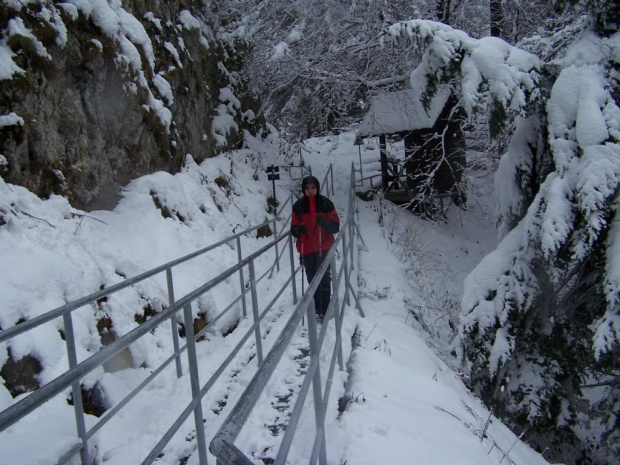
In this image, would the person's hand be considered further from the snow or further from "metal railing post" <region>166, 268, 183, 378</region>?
the snow

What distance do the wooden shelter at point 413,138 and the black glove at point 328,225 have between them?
6.41 meters

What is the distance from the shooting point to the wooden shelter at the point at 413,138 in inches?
483

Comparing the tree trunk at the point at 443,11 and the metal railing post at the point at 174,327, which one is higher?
the tree trunk at the point at 443,11

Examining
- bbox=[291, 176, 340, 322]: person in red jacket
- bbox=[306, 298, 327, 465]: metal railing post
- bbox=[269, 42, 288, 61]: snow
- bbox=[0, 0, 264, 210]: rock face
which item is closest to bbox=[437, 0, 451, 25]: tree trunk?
bbox=[269, 42, 288, 61]: snow

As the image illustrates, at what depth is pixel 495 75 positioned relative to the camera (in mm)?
4613

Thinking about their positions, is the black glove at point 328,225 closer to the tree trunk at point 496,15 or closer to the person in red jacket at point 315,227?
the person in red jacket at point 315,227

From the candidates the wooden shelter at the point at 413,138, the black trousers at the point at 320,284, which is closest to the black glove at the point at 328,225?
the black trousers at the point at 320,284

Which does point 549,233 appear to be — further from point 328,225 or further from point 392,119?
point 392,119

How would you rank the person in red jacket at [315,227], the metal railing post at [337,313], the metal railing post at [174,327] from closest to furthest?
1. the metal railing post at [337,313]
2. the metal railing post at [174,327]
3. the person in red jacket at [315,227]

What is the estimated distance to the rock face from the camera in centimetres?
522

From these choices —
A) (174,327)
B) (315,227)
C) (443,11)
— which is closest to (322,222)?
(315,227)

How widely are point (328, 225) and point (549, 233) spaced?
218 cm

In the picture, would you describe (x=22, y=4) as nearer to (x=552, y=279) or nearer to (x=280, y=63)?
(x=552, y=279)

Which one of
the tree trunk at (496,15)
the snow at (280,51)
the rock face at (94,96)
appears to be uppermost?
the tree trunk at (496,15)
